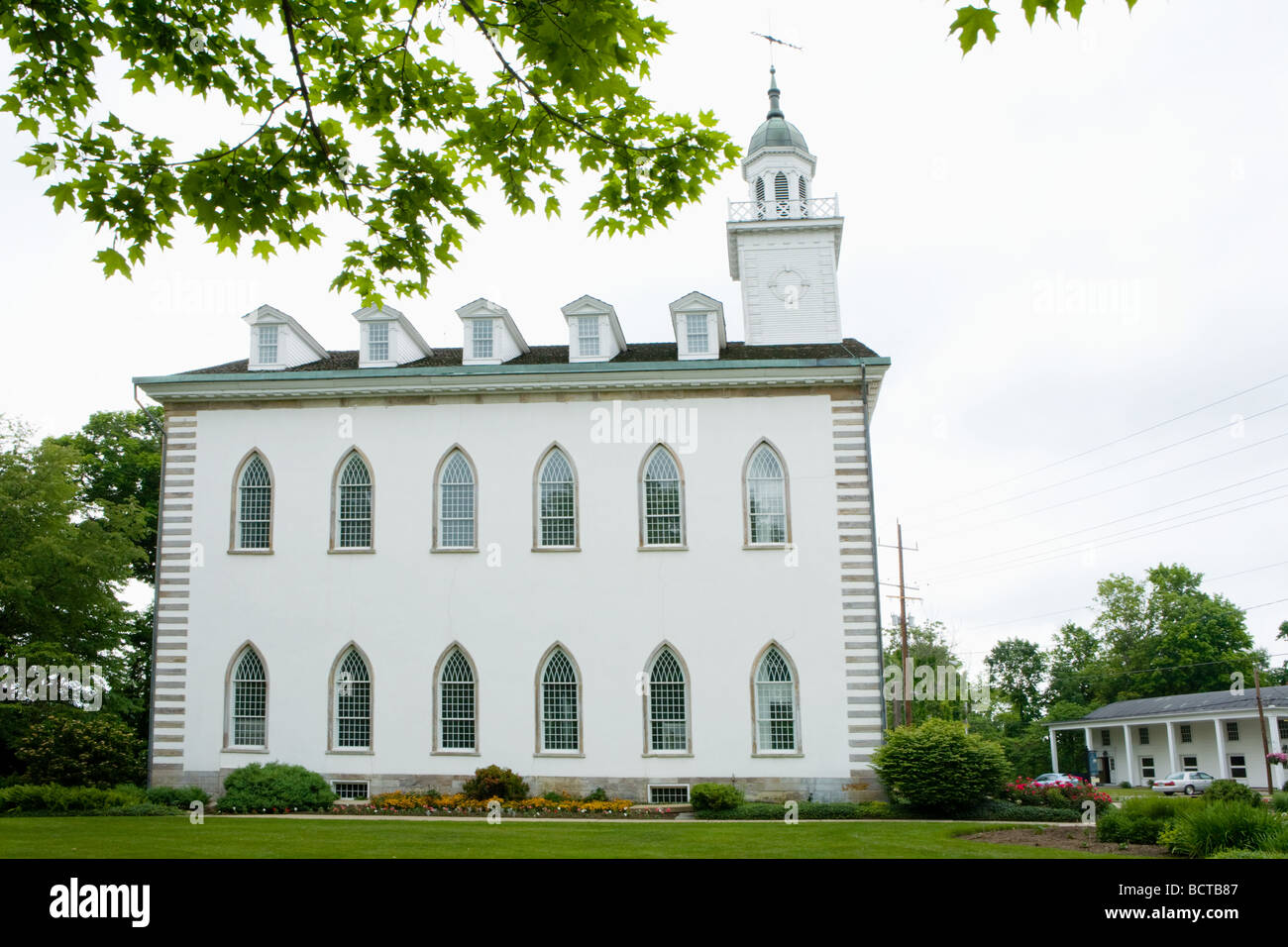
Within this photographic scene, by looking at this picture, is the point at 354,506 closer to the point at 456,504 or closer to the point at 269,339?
the point at 456,504

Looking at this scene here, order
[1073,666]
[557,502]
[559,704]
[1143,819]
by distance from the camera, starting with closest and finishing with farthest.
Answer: [1143,819] → [559,704] → [557,502] → [1073,666]

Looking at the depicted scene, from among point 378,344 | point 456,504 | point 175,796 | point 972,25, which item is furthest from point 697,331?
point 972,25

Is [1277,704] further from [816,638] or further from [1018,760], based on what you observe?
[816,638]

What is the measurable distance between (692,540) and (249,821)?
12.0 m

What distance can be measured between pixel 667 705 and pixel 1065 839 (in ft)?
35.5

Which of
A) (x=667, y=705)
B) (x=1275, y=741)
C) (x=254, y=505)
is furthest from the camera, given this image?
(x=1275, y=741)

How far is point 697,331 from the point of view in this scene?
27.7 meters

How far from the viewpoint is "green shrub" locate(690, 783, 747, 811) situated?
75.8 ft

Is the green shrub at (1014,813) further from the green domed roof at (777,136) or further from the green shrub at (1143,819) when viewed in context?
the green domed roof at (777,136)

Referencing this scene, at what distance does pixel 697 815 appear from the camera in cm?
2288

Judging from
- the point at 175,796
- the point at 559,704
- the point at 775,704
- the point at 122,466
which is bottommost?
the point at 175,796

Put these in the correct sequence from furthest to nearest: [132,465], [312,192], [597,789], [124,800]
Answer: [132,465]
[597,789]
[124,800]
[312,192]

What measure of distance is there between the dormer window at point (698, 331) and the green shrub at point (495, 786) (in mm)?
12268
